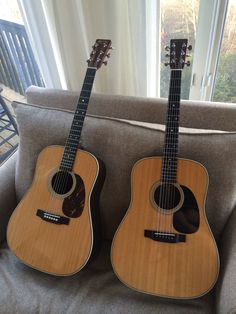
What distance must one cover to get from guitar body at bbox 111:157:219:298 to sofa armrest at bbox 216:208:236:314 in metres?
0.03

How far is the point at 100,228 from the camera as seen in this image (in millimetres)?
1080

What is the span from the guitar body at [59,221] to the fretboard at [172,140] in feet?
0.85

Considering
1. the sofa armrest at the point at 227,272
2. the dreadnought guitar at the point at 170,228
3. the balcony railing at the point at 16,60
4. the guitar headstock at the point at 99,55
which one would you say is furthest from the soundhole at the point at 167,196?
the balcony railing at the point at 16,60

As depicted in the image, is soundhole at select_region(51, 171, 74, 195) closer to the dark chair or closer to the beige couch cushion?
the beige couch cushion

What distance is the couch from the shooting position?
0.86 m

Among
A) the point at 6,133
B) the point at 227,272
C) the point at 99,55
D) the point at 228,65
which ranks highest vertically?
the point at 99,55

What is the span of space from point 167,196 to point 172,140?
203 millimetres

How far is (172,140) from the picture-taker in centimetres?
90

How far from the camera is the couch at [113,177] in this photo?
33.9 inches

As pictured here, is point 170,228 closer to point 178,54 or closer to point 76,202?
point 76,202

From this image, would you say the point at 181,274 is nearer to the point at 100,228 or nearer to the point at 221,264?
the point at 221,264

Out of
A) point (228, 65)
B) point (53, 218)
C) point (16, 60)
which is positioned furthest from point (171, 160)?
point (16, 60)

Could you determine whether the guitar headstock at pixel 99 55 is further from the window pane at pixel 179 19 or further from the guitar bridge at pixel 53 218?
the guitar bridge at pixel 53 218

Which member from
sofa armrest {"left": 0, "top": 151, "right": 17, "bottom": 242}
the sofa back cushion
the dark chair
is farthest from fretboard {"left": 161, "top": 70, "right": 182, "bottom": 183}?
the dark chair
